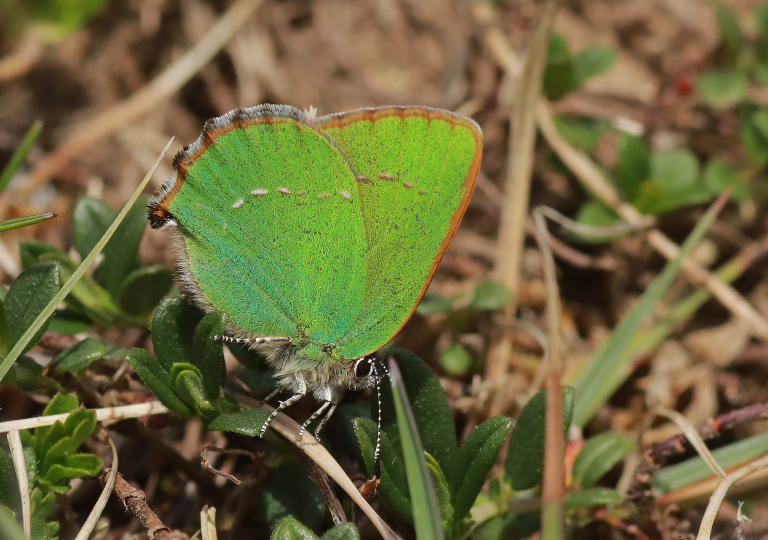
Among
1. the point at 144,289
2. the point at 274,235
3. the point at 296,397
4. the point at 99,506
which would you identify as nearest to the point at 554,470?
the point at 296,397

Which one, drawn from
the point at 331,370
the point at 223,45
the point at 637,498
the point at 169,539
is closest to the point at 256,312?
the point at 331,370

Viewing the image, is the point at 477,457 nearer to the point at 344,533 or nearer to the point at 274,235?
the point at 344,533

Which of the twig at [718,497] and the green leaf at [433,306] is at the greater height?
the green leaf at [433,306]

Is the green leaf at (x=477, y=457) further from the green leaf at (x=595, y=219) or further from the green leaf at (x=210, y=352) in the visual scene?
the green leaf at (x=595, y=219)

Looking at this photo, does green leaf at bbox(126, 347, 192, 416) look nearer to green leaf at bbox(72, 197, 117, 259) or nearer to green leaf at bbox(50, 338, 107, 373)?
green leaf at bbox(50, 338, 107, 373)

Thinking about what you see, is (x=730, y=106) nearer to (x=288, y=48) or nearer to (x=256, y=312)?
(x=288, y=48)

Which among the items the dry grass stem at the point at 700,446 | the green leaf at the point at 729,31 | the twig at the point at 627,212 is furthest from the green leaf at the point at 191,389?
the green leaf at the point at 729,31
